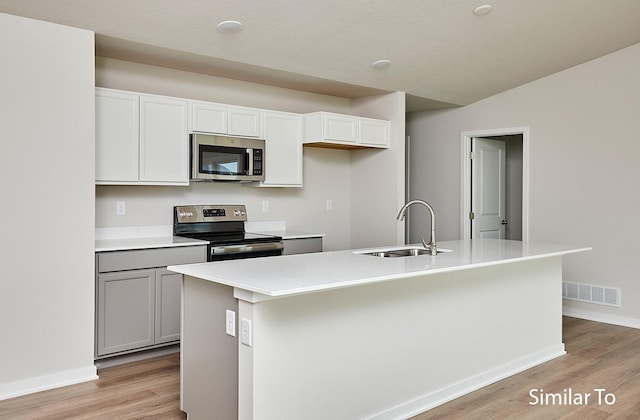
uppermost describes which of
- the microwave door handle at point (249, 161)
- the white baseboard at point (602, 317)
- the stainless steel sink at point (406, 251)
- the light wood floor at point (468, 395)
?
the microwave door handle at point (249, 161)

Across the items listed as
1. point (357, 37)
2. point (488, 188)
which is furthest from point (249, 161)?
point (488, 188)

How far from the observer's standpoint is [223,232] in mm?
4816

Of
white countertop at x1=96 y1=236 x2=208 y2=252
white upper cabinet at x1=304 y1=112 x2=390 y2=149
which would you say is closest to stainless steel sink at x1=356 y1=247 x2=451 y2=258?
white countertop at x1=96 y1=236 x2=208 y2=252

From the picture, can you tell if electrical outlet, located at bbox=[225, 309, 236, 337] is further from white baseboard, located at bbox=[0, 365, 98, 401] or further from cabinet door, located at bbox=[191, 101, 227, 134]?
cabinet door, located at bbox=[191, 101, 227, 134]

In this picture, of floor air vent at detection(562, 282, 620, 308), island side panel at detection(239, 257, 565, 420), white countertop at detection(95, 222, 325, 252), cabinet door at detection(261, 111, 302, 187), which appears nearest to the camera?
island side panel at detection(239, 257, 565, 420)

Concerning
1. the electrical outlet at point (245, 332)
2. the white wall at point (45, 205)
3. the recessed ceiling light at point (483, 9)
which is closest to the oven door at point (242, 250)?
the white wall at point (45, 205)

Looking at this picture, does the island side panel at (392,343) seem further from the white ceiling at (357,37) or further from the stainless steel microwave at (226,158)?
the stainless steel microwave at (226,158)

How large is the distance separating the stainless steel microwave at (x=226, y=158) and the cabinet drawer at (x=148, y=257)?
25.9 inches

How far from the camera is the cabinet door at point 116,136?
383 cm

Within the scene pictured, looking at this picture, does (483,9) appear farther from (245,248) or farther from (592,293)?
(592,293)

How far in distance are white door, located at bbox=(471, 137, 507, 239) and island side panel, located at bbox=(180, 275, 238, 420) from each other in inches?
175

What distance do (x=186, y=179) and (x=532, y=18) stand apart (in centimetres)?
308

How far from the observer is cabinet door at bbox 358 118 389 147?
5383mm

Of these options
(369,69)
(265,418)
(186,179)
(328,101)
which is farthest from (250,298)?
(328,101)
